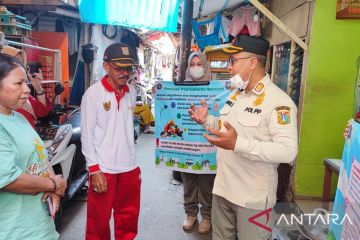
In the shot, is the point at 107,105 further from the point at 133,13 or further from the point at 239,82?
the point at 133,13

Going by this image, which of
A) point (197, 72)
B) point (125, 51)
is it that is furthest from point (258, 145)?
point (197, 72)

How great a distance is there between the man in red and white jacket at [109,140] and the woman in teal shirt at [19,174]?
0.67 metres

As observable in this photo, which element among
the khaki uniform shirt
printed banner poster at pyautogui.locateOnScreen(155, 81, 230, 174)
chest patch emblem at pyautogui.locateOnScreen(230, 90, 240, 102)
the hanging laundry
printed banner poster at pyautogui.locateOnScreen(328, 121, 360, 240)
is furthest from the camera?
the hanging laundry

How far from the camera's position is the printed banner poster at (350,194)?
1.39m

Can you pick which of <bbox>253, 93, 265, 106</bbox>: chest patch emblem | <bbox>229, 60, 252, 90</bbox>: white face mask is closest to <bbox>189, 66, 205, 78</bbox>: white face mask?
<bbox>229, 60, 252, 90</bbox>: white face mask

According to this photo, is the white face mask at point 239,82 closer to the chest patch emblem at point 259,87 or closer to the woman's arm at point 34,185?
the chest patch emblem at point 259,87

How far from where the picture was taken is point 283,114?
1597mm

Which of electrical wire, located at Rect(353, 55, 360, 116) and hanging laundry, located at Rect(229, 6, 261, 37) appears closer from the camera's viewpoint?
electrical wire, located at Rect(353, 55, 360, 116)

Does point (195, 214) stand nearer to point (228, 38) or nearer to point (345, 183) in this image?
point (345, 183)

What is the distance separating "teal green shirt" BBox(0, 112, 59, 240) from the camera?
123 centimetres

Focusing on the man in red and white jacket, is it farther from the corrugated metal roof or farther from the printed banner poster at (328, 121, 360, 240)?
the corrugated metal roof

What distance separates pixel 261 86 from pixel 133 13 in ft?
8.78

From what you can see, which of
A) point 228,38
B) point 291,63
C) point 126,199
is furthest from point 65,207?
point 228,38

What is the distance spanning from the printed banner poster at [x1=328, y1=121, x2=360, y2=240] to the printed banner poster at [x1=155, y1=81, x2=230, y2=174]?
137 centimetres
